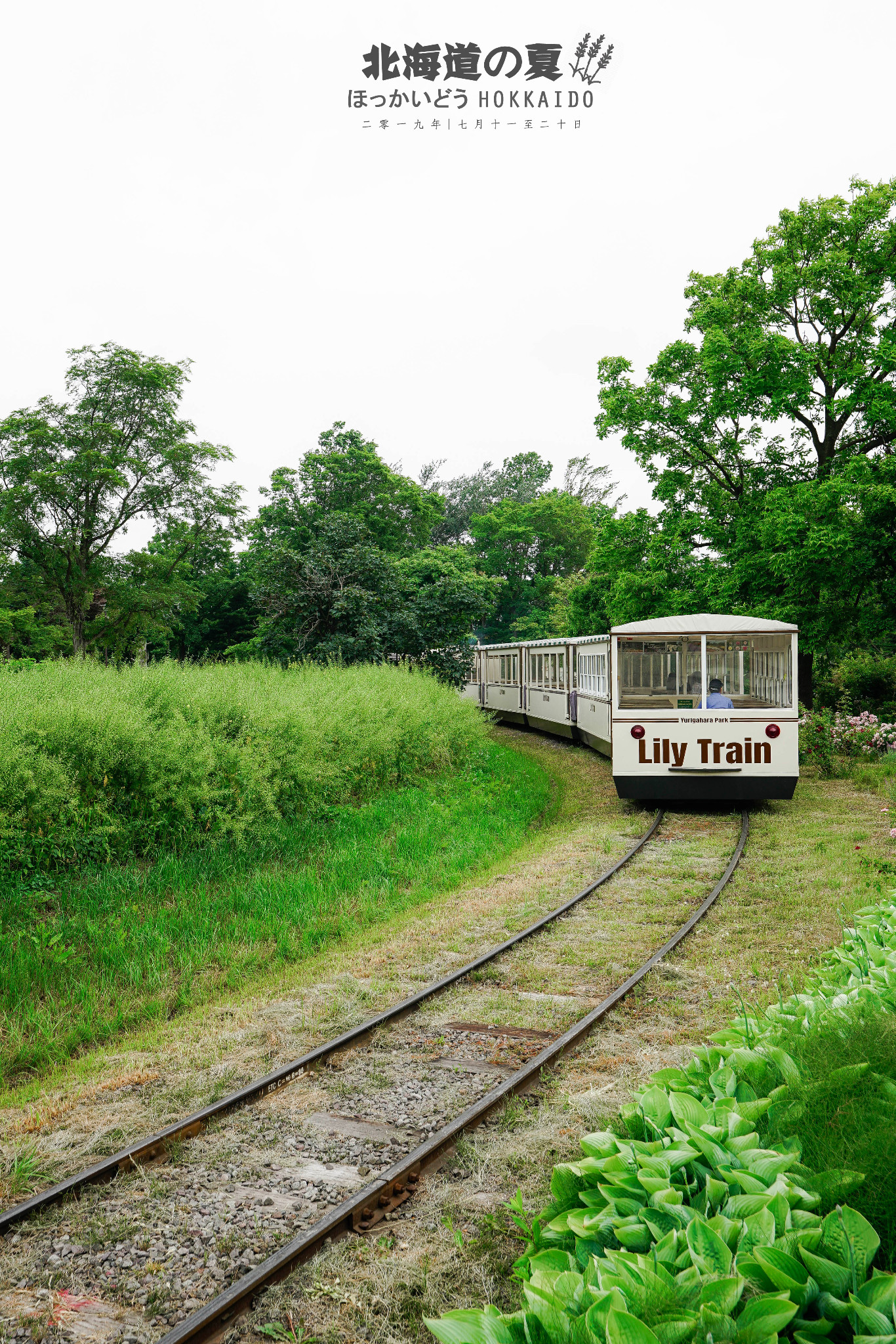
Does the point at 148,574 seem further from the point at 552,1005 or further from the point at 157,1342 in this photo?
the point at 157,1342

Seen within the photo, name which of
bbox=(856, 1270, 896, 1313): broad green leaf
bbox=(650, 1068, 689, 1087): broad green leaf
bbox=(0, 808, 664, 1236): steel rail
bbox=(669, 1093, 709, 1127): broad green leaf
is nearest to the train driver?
bbox=(0, 808, 664, 1236): steel rail

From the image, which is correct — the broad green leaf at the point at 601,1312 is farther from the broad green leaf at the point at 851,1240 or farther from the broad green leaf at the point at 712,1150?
the broad green leaf at the point at 712,1150

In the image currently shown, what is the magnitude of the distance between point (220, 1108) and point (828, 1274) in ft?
11.1

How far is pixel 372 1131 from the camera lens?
4.51 metres

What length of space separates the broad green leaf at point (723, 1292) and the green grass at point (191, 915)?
492 centimetres

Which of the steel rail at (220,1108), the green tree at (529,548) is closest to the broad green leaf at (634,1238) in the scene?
the steel rail at (220,1108)

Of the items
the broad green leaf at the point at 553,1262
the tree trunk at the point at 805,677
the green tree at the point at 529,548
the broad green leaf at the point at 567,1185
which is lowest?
the broad green leaf at the point at 567,1185

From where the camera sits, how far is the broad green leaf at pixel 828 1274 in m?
2.29

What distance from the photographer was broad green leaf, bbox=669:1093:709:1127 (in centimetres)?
324

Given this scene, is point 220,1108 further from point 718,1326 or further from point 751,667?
point 751,667

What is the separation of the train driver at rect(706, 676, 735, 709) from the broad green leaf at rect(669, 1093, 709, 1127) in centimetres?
1008

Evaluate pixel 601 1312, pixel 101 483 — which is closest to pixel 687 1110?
pixel 601 1312

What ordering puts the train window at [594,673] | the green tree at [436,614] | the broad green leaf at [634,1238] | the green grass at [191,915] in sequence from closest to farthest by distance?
1. the broad green leaf at [634,1238]
2. the green grass at [191,915]
3. the train window at [594,673]
4. the green tree at [436,614]

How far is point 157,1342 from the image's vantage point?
299 centimetres
